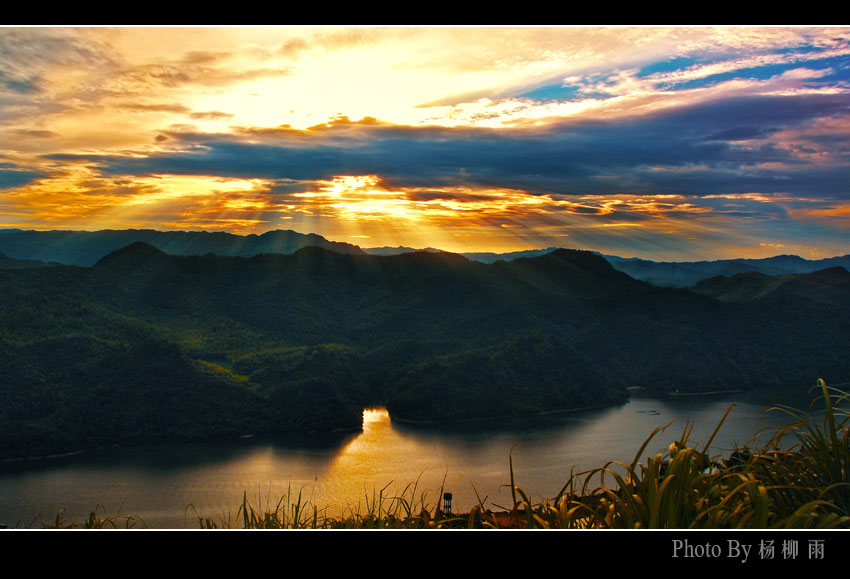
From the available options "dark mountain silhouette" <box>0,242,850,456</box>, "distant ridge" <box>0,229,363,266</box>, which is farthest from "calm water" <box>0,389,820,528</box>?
"distant ridge" <box>0,229,363,266</box>

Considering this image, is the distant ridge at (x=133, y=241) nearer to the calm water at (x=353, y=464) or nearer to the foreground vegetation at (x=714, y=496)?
the calm water at (x=353, y=464)

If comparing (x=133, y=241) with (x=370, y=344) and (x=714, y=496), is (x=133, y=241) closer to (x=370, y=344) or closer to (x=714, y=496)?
(x=370, y=344)

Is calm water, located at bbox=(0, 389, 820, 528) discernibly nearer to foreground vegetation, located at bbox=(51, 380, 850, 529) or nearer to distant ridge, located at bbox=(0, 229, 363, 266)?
foreground vegetation, located at bbox=(51, 380, 850, 529)
